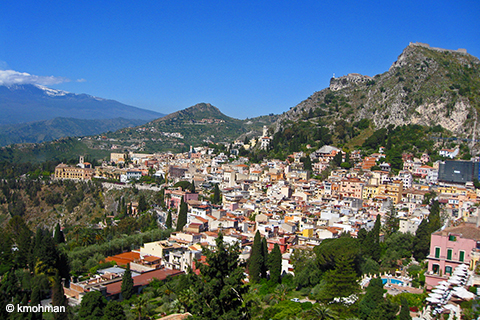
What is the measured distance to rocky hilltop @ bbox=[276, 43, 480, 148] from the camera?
61719 mm

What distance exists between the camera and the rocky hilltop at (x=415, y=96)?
202 ft

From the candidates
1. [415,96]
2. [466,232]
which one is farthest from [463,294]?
[415,96]

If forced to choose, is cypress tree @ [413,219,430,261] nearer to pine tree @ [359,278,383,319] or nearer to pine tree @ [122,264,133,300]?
pine tree @ [359,278,383,319]

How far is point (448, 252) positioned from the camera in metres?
21.3

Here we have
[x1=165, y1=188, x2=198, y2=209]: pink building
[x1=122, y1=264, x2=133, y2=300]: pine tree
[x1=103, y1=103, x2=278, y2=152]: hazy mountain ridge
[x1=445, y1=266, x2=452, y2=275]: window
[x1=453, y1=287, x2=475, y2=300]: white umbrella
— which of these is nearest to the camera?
[x1=453, y1=287, x2=475, y2=300]: white umbrella

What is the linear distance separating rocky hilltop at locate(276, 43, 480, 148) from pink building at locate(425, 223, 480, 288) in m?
41.8

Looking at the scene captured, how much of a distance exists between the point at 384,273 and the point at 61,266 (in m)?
19.1

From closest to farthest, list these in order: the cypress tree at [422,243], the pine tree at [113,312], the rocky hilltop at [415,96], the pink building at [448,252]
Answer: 1. the pine tree at [113,312]
2. the pink building at [448,252]
3. the cypress tree at [422,243]
4. the rocky hilltop at [415,96]

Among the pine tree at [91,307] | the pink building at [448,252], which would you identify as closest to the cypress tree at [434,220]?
the pink building at [448,252]

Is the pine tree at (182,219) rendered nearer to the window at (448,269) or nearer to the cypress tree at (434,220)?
the cypress tree at (434,220)

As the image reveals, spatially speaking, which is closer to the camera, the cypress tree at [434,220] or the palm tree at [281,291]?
the palm tree at [281,291]

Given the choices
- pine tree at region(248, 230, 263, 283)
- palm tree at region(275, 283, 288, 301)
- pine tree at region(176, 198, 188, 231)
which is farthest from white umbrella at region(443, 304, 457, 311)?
pine tree at region(176, 198, 188, 231)

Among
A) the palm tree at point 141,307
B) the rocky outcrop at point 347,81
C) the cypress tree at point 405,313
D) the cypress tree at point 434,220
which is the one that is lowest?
the palm tree at point 141,307

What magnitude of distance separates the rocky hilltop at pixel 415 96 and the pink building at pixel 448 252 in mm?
41793
